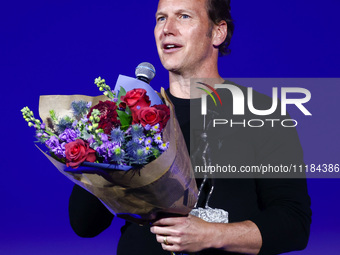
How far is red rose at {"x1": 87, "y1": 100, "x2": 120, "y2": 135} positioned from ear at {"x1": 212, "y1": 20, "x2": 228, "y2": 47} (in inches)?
27.0

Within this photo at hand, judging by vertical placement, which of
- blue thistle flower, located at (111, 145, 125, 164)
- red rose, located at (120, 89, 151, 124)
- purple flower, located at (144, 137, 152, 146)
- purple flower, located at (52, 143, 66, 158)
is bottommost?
blue thistle flower, located at (111, 145, 125, 164)

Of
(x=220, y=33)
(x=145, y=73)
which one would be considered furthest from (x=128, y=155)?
(x=220, y=33)

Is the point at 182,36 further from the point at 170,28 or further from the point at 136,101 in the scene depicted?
the point at 136,101

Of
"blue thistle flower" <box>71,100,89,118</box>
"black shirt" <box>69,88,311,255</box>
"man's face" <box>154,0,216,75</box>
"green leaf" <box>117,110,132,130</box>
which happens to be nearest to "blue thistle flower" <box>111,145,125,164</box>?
"green leaf" <box>117,110,132,130</box>

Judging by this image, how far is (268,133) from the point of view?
1.60 metres

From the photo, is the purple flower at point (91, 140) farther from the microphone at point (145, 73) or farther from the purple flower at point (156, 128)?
the microphone at point (145, 73)

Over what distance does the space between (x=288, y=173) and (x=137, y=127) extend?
1.84ft

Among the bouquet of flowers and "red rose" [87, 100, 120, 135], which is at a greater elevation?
"red rose" [87, 100, 120, 135]

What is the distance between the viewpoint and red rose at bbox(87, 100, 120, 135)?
1194mm

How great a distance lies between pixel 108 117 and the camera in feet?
3.97

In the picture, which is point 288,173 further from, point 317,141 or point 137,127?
point 317,141

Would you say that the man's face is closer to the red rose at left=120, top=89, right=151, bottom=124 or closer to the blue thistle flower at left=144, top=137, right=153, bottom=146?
the red rose at left=120, top=89, right=151, bottom=124

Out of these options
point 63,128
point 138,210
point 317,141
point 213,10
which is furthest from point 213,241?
point 317,141

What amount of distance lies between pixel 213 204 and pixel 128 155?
47cm
